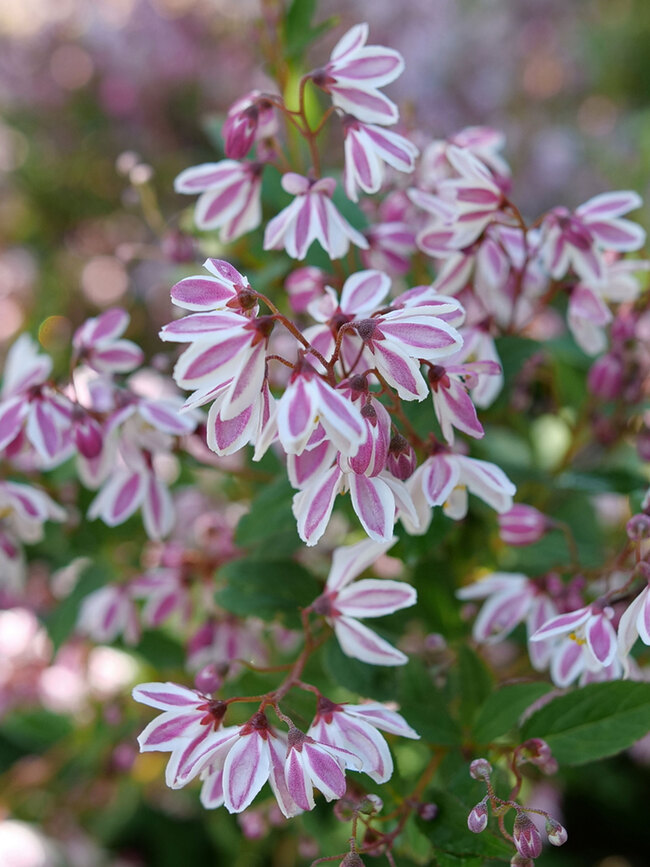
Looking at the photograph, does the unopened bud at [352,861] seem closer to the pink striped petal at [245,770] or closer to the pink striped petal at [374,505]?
the pink striped petal at [245,770]

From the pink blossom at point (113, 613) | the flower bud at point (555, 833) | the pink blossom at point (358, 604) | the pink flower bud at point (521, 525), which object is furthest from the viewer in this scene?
the pink blossom at point (113, 613)

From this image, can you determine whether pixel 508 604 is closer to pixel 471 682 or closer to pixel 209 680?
pixel 471 682

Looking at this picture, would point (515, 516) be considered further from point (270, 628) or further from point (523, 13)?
point (523, 13)

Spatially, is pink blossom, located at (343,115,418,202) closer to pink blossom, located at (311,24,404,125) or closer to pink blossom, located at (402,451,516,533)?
pink blossom, located at (311,24,404,125)

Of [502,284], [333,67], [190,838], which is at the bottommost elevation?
[190,838]

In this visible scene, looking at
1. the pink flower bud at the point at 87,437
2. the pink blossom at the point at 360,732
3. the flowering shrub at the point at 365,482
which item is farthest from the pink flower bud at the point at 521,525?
the pink flower bud at the point at 87,437

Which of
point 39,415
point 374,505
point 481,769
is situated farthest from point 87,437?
point 481,769

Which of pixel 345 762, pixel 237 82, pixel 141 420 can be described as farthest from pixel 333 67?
pixel 237 82
